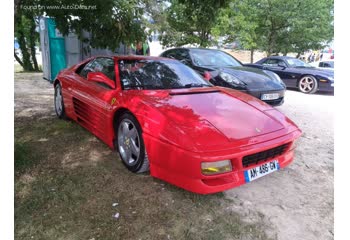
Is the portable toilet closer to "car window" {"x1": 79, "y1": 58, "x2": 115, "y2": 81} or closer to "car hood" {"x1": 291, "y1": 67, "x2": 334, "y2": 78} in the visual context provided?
"car window" {"x1": 79, "y1": 58, "x2": 115, "y2": 81}

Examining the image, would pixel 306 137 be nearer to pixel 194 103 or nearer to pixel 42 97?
pixel 194 103

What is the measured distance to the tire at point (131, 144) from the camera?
266 cm

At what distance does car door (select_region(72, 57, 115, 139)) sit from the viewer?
319 centimetres

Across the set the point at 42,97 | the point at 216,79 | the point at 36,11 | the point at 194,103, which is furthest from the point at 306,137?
the point at 42,97

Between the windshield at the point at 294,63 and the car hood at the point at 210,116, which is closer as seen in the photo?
the car hood at the point at 210,116

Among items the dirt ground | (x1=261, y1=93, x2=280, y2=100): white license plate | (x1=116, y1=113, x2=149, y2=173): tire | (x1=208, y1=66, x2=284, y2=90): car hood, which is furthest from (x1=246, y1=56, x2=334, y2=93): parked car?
(x1=116, y1=113, x2=149, y2=173): tire

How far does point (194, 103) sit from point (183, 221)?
1.15 meters

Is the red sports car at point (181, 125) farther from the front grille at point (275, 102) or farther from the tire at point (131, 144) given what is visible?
the front grille at point (275, 102)

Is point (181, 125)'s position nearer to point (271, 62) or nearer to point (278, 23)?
point (271, 62)

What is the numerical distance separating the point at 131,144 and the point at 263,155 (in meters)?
1.31

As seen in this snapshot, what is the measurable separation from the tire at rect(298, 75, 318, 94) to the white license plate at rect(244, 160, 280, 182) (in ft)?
23.6

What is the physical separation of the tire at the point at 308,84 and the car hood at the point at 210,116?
655 cm

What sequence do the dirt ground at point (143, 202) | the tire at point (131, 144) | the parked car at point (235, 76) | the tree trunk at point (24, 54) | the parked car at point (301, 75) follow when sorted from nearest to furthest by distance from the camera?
the dirt ground at point (143, 202) → the tire at point (131, 144) → the parked car at point (235, 76) → the parked car at point (301, 75) → the tree trunk at point (24, 54)

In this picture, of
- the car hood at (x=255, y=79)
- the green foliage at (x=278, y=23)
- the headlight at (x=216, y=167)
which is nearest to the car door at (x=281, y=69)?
the car hood at (x=255, y=79)
